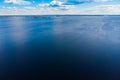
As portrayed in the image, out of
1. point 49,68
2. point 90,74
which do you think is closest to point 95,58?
point 90,74

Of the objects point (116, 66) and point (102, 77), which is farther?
point (116, 66)

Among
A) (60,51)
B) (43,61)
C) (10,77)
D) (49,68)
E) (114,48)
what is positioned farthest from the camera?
(114,48)

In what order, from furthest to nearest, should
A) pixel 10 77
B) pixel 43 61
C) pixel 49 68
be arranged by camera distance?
1. pixel 43 61
2. pixel 49 68
3. pixel 10 77

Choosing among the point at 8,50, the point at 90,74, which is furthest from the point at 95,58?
the point at 8,50

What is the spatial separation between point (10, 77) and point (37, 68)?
4.97ft

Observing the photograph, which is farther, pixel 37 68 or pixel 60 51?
pixel 60 51

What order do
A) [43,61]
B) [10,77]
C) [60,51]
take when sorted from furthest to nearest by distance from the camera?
1. [60,51]
2. [43,61]
3. [10,77]

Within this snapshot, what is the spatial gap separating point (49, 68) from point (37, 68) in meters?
0.63

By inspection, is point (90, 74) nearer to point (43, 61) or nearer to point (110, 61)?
point (110, 61)

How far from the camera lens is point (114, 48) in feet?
42.8

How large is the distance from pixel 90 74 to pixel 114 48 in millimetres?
5300

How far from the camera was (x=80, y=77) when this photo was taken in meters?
8.35

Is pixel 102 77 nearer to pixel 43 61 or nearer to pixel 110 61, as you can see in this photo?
pixel 110 61

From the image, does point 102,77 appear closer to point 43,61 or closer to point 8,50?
point 43,61
